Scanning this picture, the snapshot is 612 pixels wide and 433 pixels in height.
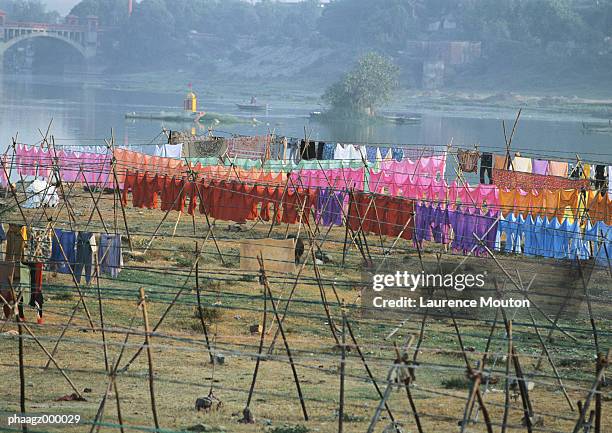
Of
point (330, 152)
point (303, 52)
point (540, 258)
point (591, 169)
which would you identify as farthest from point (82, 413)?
point (303, 52)

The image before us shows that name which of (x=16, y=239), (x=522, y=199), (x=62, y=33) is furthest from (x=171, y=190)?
(x=62, y=33)

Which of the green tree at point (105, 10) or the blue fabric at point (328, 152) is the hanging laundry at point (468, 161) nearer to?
the blue fabric at point (328, 152)

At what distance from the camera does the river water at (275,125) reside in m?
66.0

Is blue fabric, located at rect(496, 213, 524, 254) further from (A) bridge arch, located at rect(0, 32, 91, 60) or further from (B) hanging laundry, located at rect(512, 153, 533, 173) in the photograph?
(A) bridge arch, located at rect(0, 32, 91, 60)

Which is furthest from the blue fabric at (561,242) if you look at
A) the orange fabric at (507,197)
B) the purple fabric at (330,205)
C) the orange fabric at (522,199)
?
the purple fabric at (330,205)

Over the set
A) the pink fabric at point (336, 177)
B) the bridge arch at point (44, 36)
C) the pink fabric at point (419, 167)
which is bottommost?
the pink fabric at point (336, 177)

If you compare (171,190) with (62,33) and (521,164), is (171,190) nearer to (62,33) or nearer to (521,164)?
(521,164)

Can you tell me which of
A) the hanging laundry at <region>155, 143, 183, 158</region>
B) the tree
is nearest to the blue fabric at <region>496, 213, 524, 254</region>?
the hanging laundry at <region>155, 143, 183, 158</region>

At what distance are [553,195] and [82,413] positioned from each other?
13.8 meters

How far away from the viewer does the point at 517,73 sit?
11050cm

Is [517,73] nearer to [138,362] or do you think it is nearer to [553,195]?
[553,195]

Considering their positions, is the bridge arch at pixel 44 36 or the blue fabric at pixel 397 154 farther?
the bridge arch at pixel 44 36

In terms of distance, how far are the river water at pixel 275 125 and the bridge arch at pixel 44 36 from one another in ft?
95.6

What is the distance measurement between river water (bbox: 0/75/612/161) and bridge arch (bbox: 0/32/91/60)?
29124mm
